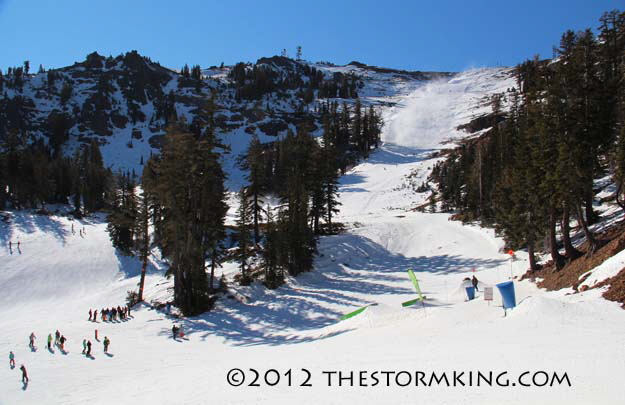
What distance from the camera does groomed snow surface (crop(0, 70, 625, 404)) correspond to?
37.4 ft

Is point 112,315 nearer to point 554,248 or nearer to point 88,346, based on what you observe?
point 88,346

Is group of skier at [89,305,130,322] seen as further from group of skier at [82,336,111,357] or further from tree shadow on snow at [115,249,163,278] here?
tree shadow on snow at [115,249,163,278]

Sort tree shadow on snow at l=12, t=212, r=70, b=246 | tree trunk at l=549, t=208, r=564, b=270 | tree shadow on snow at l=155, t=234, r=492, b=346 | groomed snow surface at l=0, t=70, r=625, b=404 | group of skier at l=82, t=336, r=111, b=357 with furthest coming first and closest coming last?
1. tree shadow on snow at l=12, t=212, r=70, b=246
2. tree shadow on snow at l=155, t=234, r=492, b=346
3. tree trunk at l=549, t=208, r=564, b=270
4. group of skier at l=82, t=336, r=111, b=357
5. groomed snow surface at l=0, t=70, r=625, b=404

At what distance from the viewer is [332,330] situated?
23.3 metres

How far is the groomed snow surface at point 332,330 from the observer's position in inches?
449

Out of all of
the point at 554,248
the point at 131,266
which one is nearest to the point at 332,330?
the point at 554,248

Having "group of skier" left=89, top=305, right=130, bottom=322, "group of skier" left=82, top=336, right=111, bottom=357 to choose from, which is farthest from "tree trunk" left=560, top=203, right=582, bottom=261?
"group of skier" left=89, top=305, right=130, bottom=322

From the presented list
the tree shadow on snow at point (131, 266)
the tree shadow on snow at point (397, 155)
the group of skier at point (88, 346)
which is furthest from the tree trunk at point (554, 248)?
the tree shadow on snow at point (397, 155)

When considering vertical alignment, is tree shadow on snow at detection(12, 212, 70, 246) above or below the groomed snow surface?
above

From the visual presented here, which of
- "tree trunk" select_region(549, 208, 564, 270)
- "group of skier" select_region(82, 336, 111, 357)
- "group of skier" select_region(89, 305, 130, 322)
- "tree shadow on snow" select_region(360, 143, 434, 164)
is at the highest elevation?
"tree shadow on snow" select_region(360, 143, 434, 164)

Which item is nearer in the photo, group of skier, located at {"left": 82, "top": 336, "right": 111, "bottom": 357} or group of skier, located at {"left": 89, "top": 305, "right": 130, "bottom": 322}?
group of skier, located at {"left": 82, "top": 336, "right": 111, "bottom": 357}

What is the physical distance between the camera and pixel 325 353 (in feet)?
55.1

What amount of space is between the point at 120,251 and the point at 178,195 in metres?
28.1

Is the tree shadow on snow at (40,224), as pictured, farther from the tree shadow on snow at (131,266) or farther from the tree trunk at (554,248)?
the tree trunk at (554,248)
